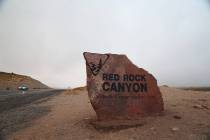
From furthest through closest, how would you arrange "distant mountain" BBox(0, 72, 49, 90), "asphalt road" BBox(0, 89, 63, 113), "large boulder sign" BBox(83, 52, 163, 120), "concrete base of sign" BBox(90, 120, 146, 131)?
1. "distant mountain" BBox(0, 72, 49, 90)
2. "asphalt road" BBox(0, 89, 63, 113)
3. "large boulder sign" BBox(83, 52, 163, 120)
4. "concrete base of sign" BBox(90, 120, 146, 131)

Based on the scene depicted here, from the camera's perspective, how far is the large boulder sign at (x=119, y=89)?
10938mm

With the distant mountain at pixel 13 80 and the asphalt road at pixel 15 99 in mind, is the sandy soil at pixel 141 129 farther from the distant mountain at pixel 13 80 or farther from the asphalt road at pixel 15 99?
the distant mountain at pixel 13 80

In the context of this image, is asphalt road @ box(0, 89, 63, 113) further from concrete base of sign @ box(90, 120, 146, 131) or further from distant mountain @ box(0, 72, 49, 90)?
distant mountain @ box(0, 72, 49, 90)

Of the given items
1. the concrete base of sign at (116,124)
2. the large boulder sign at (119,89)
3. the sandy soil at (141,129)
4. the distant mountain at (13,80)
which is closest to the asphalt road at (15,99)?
the sandy soil at (141,129)

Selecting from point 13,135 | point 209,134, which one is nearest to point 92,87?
point 13,135

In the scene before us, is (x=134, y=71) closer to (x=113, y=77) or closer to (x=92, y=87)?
(x=113, y=77)

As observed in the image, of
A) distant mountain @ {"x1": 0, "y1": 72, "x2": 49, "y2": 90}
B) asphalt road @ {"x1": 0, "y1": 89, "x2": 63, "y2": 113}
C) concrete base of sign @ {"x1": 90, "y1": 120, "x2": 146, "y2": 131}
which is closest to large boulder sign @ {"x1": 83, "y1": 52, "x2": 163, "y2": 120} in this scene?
concrete base of sign @ {"x1": 90, "y1": 120, "x2": 146, "y2": 131}

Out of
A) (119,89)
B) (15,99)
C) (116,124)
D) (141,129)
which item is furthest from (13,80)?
(141,129)

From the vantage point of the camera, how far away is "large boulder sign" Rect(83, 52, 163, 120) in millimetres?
10938

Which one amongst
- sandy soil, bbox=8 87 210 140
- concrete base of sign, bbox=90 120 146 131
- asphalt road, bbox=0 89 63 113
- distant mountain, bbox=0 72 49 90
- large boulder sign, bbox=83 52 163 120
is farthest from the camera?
distant mountain, bbox=0 72 49 90

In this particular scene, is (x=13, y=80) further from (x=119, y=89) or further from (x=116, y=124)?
(x=116, y=124)

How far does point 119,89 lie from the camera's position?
1137 cm

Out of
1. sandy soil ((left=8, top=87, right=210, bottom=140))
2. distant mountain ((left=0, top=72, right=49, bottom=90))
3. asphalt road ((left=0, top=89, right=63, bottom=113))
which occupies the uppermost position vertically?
distant mountain ((left=0, top=72, right=49, bottom=90))

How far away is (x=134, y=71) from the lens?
1177cm
